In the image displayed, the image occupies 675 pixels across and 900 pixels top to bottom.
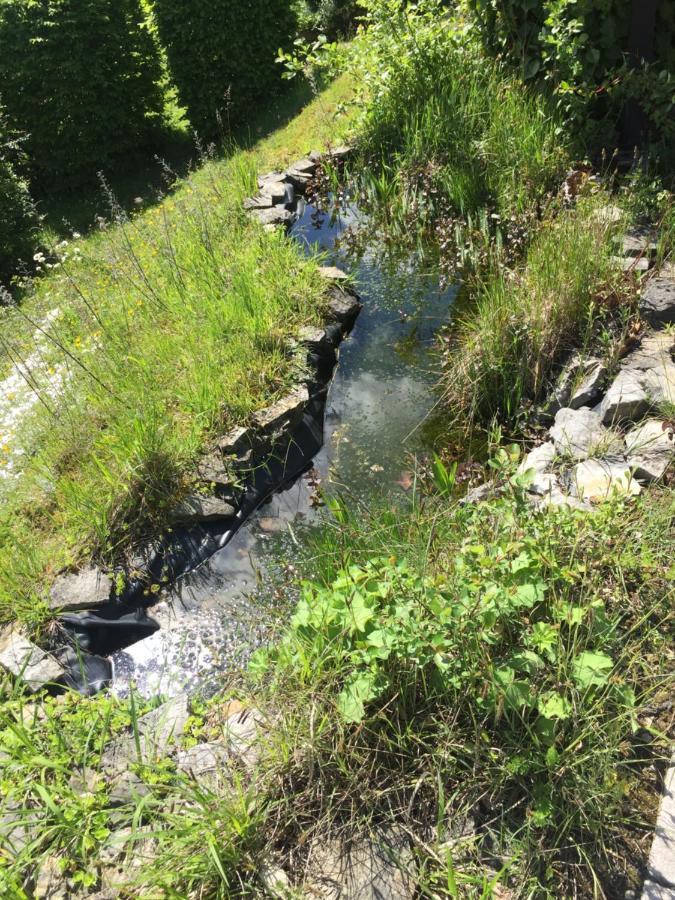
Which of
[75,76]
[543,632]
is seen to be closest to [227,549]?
[543,632]

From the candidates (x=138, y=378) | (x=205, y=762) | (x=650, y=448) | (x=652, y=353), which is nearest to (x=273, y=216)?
(x=138, y=378)

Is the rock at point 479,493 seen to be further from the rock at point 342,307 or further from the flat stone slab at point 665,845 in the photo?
the rock at point 342,307

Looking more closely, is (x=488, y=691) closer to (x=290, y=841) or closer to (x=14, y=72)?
(x=290, y=841)

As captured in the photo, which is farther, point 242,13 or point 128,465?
point 242,13

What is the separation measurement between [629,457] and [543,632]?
1248mm

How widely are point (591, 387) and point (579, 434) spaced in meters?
0.46

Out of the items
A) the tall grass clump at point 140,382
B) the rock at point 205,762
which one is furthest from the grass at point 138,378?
the rock at point 205,762

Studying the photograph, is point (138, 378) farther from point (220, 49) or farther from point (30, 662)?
point (220, 49)

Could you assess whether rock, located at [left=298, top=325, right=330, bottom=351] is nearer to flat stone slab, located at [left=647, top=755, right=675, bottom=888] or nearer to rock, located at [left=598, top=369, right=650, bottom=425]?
rock, located at [left=598, top=369, right=650, bottom=425]

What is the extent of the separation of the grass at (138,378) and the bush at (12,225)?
1605mm

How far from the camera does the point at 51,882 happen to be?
2029mm

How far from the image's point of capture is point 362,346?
→ 463cm

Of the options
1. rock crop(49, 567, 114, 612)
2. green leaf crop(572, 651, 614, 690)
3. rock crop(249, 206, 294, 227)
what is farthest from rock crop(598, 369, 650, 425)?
rock crop(249, 206, 294, 227)

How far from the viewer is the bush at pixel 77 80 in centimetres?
779
